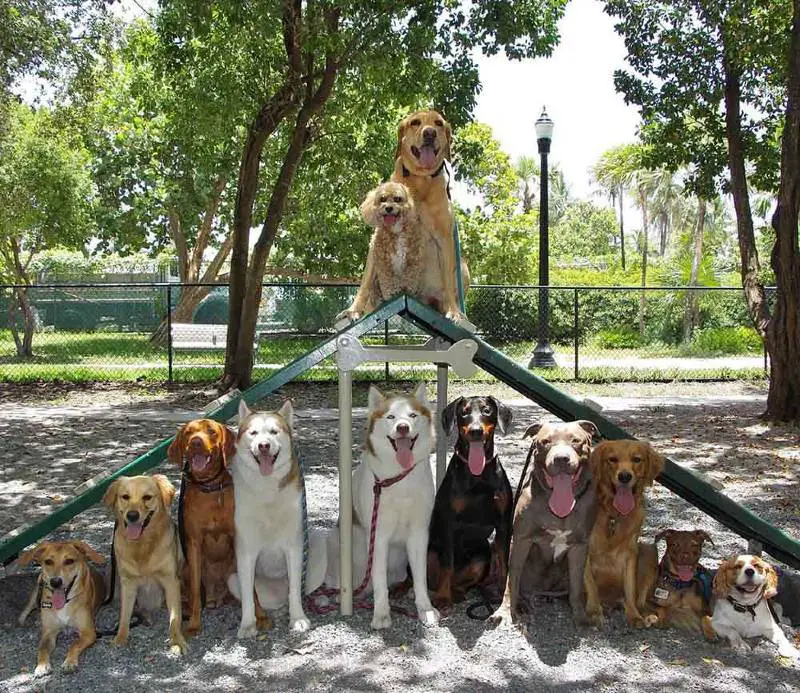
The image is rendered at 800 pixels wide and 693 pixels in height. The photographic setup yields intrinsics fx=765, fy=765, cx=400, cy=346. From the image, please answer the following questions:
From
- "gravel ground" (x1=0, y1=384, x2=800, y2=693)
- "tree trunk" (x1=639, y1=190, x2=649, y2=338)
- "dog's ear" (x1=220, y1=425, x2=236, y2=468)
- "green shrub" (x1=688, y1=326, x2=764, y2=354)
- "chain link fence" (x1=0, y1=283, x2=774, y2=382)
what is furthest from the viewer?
"tree trunk" (x1=639, y1=190, x2=649, y2=338)

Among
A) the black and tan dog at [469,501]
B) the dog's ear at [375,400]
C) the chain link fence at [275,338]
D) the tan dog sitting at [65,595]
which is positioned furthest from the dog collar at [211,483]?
the chain link fence at [275,338]

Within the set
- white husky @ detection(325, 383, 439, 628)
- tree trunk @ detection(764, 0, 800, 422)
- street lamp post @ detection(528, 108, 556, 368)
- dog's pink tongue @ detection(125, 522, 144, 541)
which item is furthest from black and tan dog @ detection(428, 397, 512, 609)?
street lamp post @ detection(528, 108, 556, 368)

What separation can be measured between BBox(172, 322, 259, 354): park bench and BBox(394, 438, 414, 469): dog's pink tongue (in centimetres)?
1196

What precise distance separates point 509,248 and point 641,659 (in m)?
21.7

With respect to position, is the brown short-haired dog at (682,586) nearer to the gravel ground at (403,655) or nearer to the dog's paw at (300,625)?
the gravel ground at (403,655)

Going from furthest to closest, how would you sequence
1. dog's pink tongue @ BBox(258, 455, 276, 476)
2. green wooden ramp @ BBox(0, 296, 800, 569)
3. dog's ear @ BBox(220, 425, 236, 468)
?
green wooden ramp @ BBox(0, 296, 800, 569), dog's ear @ BBox(220, 425, 236, 468), dog's pink tongue @ BBox(258, 455, 276, 476)

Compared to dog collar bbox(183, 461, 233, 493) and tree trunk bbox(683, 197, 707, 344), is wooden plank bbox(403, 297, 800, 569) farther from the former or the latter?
tree trunk bbox(683, 197, 707, 344)

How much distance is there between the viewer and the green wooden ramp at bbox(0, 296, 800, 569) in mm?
4180

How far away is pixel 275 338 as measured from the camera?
49.2 ft

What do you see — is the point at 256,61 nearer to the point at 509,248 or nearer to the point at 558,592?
the point at 558,592

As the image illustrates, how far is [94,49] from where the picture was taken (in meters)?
13.3

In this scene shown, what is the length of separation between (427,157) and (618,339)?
1450 centimetres

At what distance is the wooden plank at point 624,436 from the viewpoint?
4.31m

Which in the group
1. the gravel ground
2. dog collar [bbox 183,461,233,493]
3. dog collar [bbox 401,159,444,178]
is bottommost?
the gravel ground
